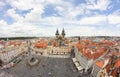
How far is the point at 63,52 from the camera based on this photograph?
142m

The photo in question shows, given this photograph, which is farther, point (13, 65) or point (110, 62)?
point (13, 65)

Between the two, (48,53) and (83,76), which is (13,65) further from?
(48,53)

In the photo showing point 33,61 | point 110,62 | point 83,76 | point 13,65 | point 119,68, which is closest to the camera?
point 119,68

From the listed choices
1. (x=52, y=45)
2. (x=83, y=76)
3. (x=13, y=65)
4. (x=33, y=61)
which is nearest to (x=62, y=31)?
(x=52, y=45)

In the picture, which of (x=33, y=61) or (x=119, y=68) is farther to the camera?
(x=33, y=61)

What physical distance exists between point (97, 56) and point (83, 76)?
12430 mm

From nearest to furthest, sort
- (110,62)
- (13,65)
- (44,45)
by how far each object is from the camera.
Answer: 1. (110,62)
2. (13,65)
3. (44,45)

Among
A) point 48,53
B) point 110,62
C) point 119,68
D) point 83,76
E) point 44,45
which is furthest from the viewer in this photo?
point 44,45

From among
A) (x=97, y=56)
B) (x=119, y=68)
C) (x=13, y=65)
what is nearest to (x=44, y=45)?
(x=13, y=65)

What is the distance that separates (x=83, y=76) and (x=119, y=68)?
75.7ft

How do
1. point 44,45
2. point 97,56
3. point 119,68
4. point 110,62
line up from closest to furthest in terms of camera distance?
point 119,68 → point 110,62 → point 97,56 → point 44,45

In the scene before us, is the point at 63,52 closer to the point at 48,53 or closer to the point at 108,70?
the point at 48,53

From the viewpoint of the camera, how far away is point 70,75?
69.5 m

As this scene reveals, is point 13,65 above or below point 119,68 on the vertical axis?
below
